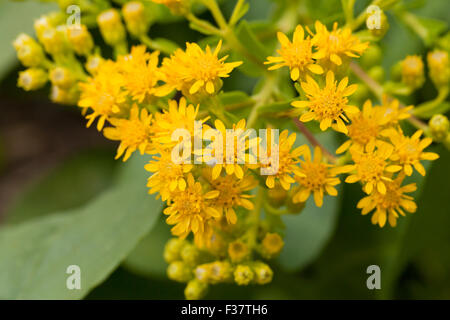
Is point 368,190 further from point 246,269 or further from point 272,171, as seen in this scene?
point 246,269

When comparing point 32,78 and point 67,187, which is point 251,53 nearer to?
point 32,78

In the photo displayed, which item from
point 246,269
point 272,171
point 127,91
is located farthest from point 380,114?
point 127,91

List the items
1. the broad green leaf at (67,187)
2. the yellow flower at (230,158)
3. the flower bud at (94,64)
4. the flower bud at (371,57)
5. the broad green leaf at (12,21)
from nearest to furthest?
the yellow flower at (230,158)
the flower bud at (94,64)
the flower bud at (371,57)
the broad green leaf at (12,21)
the broad green leaf at (67,187)

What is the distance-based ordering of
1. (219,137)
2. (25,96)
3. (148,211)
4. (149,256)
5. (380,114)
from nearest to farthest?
(219,137)
(380,114)
(148,211)
(149,256)
(25,96)

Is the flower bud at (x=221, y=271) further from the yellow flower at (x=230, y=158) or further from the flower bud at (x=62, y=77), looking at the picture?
the flower bud at (x=62, y=77)

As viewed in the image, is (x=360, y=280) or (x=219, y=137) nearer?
(x=219, y=137)

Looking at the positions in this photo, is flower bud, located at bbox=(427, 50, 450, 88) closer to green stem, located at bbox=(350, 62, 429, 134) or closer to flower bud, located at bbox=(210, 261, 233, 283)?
green stem, located at bbox=(350, 62, 429, 134)

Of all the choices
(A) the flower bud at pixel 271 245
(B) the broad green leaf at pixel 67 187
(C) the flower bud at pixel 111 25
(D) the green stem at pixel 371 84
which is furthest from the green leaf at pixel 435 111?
(B) the broad green leaf at pixel 67 187
